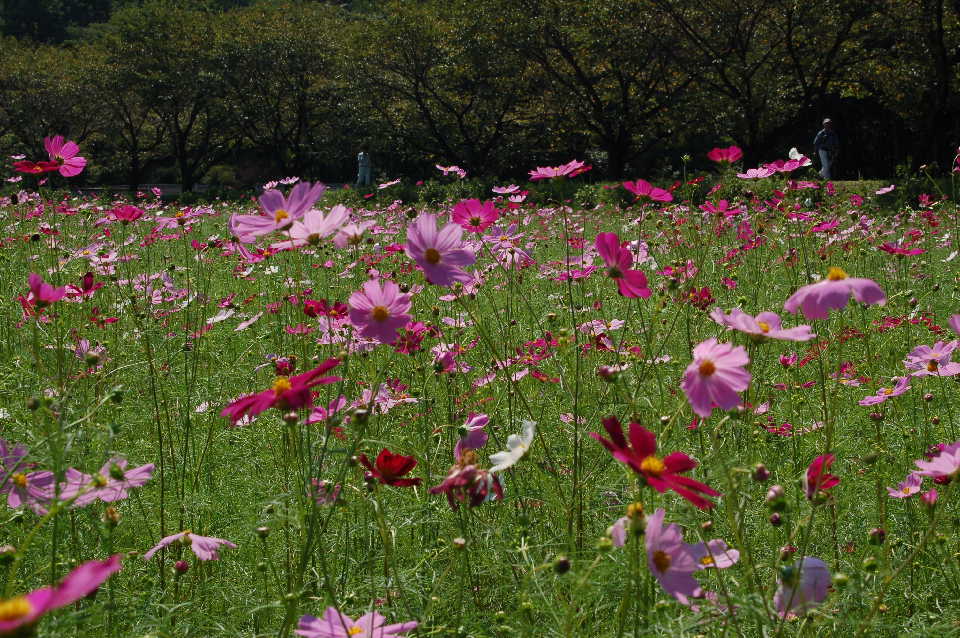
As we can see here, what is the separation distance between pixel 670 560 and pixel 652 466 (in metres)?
0.11

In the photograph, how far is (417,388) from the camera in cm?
194

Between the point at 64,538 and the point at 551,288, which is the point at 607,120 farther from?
the point at 64,538

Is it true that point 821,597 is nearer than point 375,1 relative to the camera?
Yes

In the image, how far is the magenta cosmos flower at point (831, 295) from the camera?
0.79m

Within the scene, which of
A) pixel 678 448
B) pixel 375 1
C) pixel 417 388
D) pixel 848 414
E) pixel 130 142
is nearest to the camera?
pixel 678 448

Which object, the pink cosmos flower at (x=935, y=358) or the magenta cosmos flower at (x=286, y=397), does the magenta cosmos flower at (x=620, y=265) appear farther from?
the pink cosmos flower at (x=935, y=358)

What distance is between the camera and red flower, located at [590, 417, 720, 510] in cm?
64

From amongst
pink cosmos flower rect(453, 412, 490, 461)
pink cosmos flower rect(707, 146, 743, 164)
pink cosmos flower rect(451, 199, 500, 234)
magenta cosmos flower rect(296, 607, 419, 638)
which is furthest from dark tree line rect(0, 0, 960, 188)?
magenta cosmos flower rect(296, 607, 419, 638)

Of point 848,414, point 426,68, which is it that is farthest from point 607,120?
point 848,414

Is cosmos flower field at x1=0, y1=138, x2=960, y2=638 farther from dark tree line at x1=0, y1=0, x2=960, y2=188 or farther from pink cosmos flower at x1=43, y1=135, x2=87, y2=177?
dark tree line at x1=0, y1=0, x2=960, y2=188

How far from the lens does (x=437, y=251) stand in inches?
37.9

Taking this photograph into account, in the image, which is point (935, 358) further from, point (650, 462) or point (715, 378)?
point (650, 462)

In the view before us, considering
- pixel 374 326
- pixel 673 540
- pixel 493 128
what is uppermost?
pixel 374 326

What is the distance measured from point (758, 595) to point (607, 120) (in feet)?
51.3
